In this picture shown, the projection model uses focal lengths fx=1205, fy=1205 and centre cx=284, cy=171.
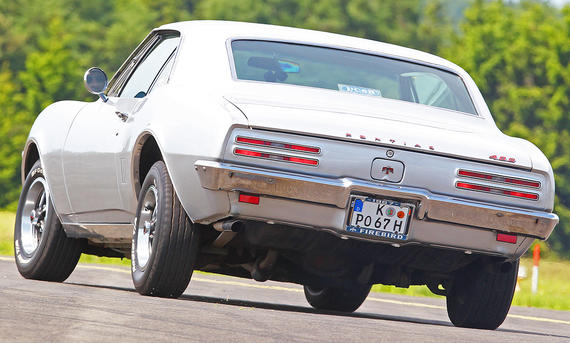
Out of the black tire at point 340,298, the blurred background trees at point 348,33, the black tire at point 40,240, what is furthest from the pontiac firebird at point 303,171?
the blurred background trees at point 348,33

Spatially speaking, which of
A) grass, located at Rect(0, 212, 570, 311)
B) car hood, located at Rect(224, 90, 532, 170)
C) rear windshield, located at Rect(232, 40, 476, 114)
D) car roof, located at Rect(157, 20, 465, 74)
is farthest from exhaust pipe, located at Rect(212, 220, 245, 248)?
grass, located at Rect(0, 212, 570, 311)

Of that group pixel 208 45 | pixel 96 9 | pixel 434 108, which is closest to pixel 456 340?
pixel 434 108

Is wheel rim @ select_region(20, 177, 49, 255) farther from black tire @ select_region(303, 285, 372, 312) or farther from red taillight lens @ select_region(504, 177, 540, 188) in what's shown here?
red taillight lens @ select_region(504, 177, 540, 188)

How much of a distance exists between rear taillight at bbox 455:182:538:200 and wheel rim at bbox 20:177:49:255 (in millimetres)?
3475

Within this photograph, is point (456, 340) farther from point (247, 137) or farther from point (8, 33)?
point (8, 33)

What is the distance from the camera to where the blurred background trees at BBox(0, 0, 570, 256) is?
62594mm

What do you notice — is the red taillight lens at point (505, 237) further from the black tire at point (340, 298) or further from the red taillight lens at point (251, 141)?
the black tire at point (340, 298)

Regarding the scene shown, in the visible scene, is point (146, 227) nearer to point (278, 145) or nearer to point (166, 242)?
point (166, 242)

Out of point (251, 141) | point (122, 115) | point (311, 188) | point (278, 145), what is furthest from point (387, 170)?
point (122, 115)

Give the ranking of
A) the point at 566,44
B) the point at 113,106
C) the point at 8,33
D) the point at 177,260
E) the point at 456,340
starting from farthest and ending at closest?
the point at 8,33
the point at 566,44
the point at 113,106
the point at 177,260
the point at 456,340

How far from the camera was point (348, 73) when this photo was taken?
734cm

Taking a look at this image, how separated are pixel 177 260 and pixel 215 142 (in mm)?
750

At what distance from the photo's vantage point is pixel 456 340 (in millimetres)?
5652

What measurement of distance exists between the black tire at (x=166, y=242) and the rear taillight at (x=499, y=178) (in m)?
1.48
